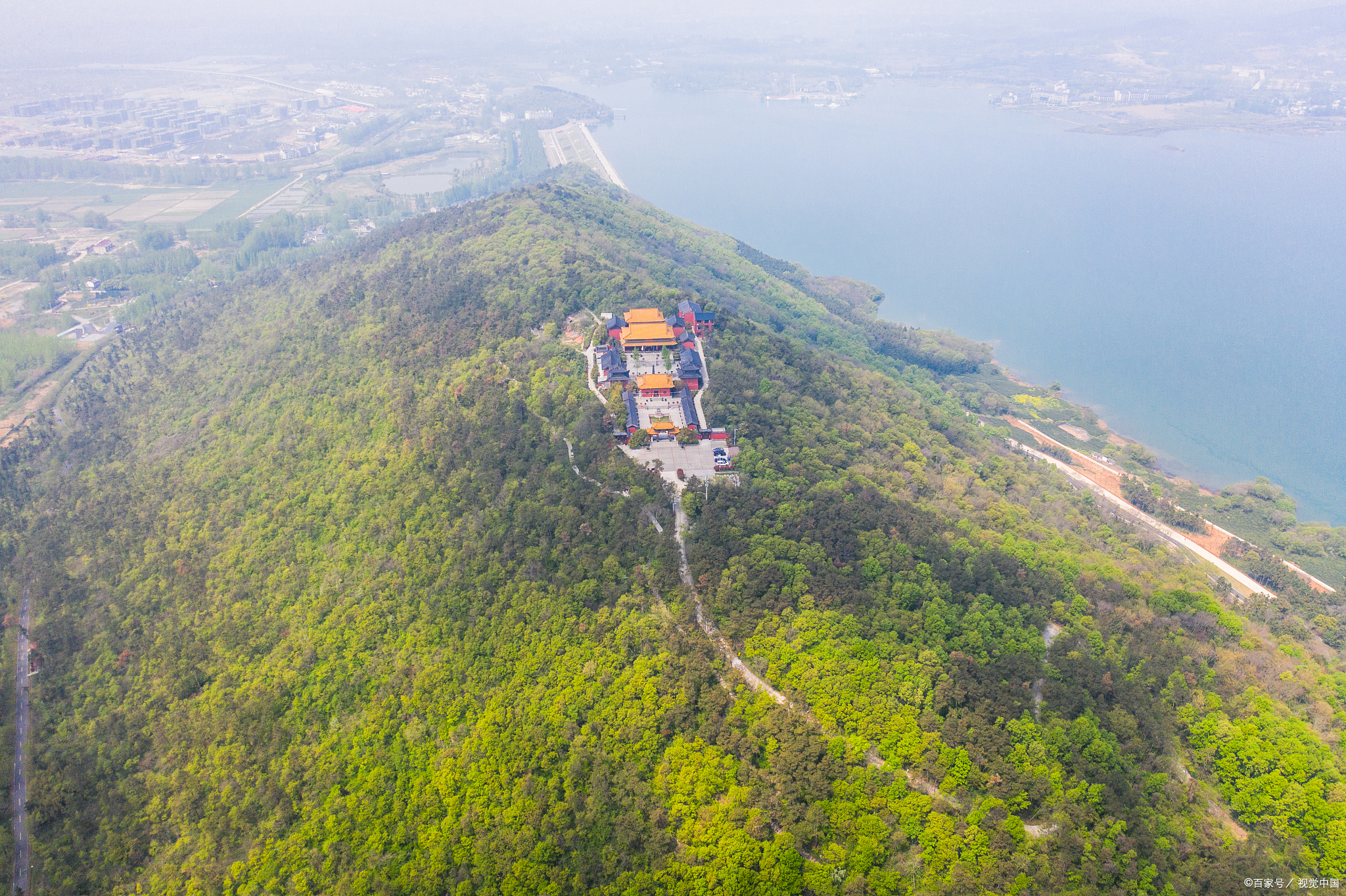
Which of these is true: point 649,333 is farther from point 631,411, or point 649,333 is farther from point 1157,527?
point 1157,527

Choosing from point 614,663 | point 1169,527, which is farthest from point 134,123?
point 1169,527

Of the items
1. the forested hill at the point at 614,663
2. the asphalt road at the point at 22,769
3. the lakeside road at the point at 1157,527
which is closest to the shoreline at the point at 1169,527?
the lakeside road at the point at 1157,527

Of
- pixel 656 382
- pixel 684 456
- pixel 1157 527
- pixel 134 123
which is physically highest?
pixel 134 123

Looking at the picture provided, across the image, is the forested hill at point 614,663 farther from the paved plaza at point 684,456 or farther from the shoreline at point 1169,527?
the shoreline at point 1169,527

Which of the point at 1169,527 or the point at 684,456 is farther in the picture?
the point at 1169,527

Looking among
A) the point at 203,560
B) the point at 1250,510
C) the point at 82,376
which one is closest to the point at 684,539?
the point at 203,560

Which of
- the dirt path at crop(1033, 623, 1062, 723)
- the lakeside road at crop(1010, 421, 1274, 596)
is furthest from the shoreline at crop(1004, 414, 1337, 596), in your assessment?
the dirt path at crop(1033, 623, 1062, 723)
